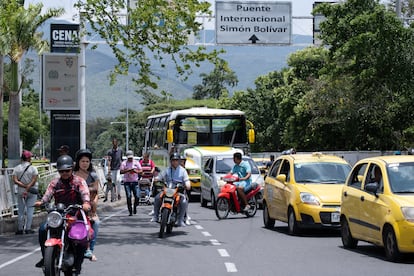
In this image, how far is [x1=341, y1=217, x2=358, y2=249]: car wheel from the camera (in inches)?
615

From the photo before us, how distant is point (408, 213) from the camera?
516 inches

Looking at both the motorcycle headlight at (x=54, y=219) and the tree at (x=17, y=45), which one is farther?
the tree at (x=17, y=45)

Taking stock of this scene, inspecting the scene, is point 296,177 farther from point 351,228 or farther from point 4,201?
point 4,201

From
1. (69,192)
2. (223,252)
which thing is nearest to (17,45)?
(223,252)

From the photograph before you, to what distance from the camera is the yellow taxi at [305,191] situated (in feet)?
59.2

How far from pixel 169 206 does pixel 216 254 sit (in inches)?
149

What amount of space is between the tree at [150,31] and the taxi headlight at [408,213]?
28.6 ft

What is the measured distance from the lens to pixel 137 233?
65.7ft

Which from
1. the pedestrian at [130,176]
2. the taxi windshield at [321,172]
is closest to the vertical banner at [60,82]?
the pedestrian at [130,176]

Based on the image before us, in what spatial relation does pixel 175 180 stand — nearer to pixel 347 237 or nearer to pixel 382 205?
pixel 347 237

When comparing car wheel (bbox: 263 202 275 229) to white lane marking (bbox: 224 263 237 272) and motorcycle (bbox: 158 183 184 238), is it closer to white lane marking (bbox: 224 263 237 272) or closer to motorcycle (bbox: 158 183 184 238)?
motorcycle (bbox: 158 183 184 238)

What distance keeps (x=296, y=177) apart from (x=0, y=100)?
2458cm

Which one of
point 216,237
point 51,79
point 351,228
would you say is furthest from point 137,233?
point 51,79

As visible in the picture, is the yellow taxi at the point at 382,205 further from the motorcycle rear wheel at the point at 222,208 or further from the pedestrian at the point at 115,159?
the pedestrian at the point at 115,159
